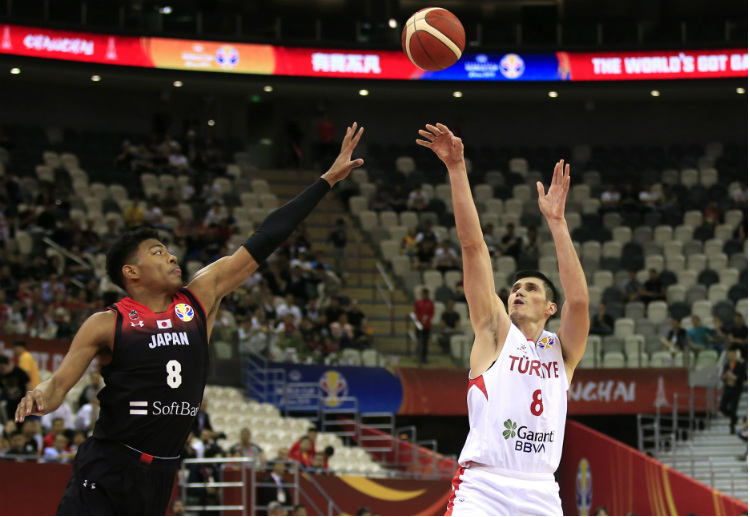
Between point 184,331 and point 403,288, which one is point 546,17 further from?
point 184,331

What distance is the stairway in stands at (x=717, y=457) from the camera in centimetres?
1716

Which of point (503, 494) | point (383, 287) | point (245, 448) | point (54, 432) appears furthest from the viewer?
point (383, 287)

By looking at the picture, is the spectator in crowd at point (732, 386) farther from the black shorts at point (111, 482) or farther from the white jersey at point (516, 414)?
the black shorts at point (111, 482)

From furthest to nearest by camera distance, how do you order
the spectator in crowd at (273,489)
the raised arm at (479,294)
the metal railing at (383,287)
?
the metal railing at (383,287), the spectator in crowd at (273,489), the raised arm at (479,294)

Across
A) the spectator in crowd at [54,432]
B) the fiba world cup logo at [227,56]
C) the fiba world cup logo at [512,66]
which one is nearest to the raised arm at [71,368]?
the spectator in crowd at [54,432]

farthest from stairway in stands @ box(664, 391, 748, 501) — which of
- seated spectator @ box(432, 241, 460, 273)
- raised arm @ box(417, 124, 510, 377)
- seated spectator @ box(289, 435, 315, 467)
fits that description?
raised arm @ box(417, 124, 510, 377)

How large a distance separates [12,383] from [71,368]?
9.79 meters

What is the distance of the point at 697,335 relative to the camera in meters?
20.1

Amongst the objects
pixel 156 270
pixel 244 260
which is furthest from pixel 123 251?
pixel 244 260

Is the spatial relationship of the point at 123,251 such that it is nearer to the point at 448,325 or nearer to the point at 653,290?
the point at 448,325

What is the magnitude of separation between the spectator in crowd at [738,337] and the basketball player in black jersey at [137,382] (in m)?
15.9

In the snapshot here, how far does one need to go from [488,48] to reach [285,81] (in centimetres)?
522

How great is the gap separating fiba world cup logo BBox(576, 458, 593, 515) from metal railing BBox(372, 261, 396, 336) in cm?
512

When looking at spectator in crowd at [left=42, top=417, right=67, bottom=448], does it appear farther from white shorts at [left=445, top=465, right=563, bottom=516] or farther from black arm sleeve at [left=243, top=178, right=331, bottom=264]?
white shorts at [left=445, top=465, right=563, bottom=516]
